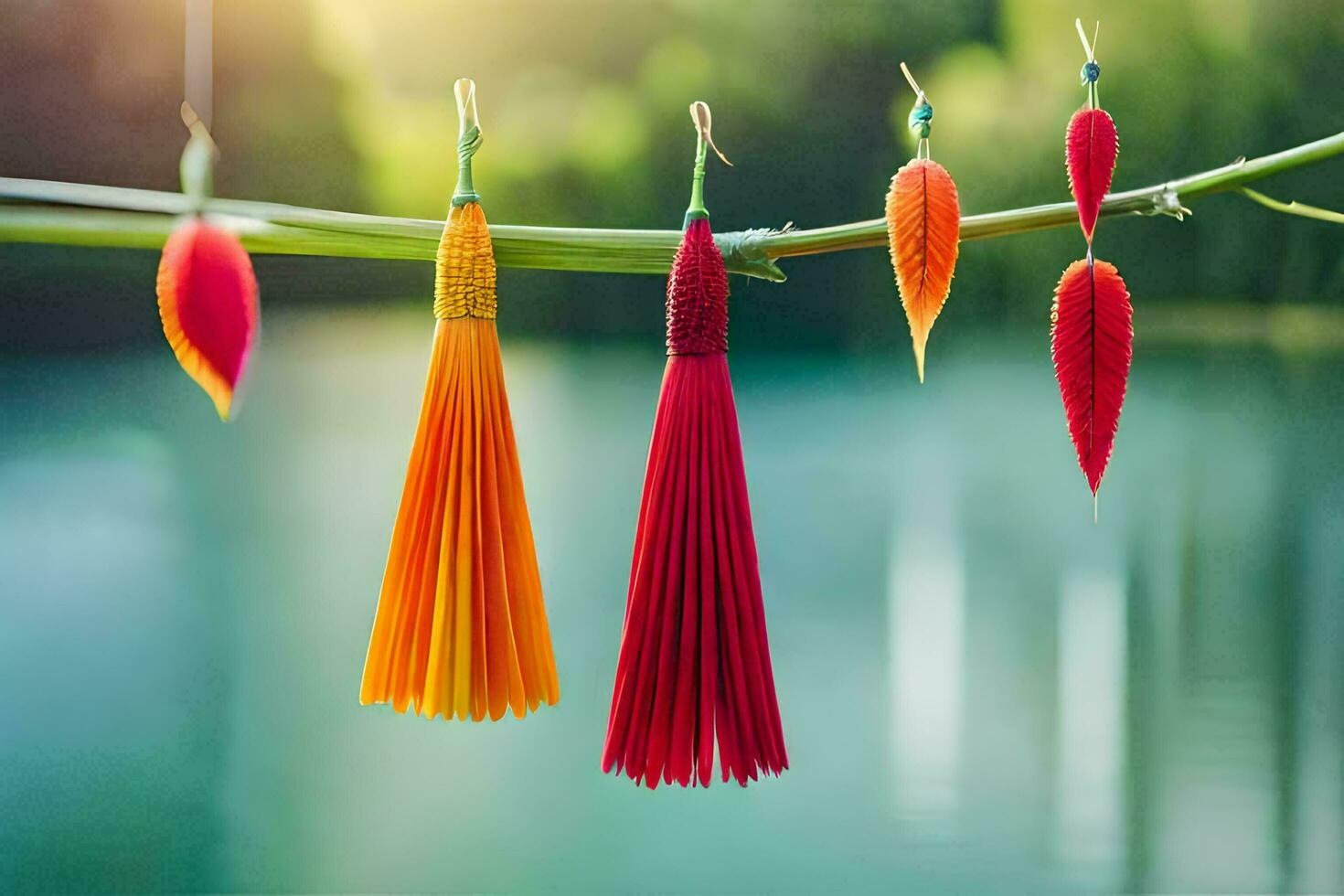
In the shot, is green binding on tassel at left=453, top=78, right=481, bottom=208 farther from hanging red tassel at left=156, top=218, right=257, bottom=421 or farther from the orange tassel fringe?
hanging red tassel at left=156, top=218, right=257, bottom=421

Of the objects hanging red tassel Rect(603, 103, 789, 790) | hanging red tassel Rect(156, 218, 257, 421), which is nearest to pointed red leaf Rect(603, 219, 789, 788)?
hanging red tassel Rect(603, 103, 789, 790)

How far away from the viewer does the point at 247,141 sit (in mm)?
757

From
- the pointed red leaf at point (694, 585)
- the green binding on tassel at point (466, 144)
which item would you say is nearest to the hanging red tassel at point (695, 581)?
the pointed red leaf at point (694, 585)

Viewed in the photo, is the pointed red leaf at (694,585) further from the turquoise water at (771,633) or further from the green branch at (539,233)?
the turquoise water at (771,633)

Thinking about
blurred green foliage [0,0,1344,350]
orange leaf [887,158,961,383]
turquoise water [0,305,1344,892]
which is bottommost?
turquoise water [0,305,1344,892]

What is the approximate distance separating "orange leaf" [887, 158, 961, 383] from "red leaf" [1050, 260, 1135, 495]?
73 millimetres

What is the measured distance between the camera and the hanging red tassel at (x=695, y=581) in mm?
508

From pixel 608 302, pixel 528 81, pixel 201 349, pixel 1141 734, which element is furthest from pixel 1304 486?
pixel 201 349

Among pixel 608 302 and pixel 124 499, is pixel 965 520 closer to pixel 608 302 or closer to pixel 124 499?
pixel 608 302

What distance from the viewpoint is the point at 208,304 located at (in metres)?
0.52

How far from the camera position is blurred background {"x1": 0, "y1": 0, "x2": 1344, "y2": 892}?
29.9 inches

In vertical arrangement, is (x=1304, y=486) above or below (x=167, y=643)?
above

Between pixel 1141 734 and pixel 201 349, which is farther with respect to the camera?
pixel 1141 734

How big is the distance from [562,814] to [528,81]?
0.57 metres
